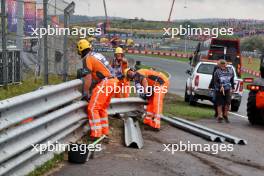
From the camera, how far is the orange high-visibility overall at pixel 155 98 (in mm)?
10211

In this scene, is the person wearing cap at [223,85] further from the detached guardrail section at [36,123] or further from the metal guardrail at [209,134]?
the detached guardrail section at [36,123]

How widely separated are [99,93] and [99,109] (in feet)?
0.77

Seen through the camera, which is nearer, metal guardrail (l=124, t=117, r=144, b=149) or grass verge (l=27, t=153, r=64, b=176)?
grass verge (l=27, t=153, r=64, b=176)

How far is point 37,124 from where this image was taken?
20.9 feet

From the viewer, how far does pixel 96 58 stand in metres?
8.70

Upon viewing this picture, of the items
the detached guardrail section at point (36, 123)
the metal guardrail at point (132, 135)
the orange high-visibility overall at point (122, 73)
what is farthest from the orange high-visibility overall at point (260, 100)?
the detached guardrail section at point (36, 123)

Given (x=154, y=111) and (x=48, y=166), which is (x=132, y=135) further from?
(x=48, y=166)

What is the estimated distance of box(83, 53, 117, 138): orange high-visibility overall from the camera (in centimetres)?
820

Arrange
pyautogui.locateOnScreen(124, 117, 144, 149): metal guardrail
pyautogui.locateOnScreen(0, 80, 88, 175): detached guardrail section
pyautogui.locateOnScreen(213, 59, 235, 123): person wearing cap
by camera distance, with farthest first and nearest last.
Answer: pyautogui.locateOnScreen(213, 59, 235, 123): person wearing cap → pyautogui.locateOnScreen(124, 117, 144, 149): metal guardrail → pyautogui.locateOnScreen(0, 80, 88, 175): detached guardrail section

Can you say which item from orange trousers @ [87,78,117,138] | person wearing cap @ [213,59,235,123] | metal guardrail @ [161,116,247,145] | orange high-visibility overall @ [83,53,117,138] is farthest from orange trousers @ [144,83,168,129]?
person wearing cap @ [213,59,235,123]

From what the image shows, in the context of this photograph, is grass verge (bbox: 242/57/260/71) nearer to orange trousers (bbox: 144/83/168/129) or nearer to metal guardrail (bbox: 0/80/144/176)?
Result: orange trousers (bbox: 144/83/168/129)

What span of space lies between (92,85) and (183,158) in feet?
6.39

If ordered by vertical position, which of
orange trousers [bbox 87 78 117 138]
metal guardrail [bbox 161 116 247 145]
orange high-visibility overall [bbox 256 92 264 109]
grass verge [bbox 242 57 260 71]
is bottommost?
grass verge [bbox 242 57 260 71]

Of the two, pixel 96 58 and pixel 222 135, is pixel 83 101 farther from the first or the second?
pixel 222 135
